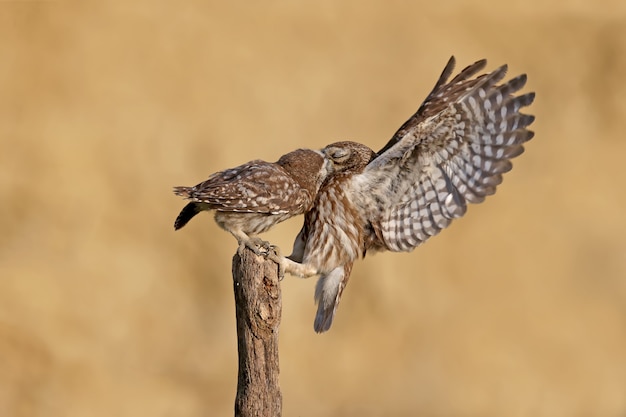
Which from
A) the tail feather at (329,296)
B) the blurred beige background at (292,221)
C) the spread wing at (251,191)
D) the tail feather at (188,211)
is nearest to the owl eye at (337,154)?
the spread wing at (251,191)

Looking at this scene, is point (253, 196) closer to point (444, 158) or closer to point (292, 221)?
point (444, 158)

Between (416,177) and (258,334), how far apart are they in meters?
1.42

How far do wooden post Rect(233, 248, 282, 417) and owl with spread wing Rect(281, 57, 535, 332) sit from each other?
1.35 ft

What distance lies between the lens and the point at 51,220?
34.7ft

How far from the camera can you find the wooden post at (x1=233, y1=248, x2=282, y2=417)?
20.8 feet

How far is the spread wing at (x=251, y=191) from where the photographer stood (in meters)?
6.34

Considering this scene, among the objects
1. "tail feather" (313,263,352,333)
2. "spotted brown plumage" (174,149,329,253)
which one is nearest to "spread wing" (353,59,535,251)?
"tail feather" (313,263,352,333)

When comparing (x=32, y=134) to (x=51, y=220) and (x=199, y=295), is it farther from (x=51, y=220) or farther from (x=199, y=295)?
(x=199, y=295)

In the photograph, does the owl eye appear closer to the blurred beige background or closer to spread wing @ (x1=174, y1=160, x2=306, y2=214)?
spread wing @ (x1=174, y1=160, x2=306, y2=214)

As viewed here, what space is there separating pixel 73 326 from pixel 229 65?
290 centimetres

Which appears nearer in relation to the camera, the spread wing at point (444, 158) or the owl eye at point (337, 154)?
the spread wing at point (444, 158)

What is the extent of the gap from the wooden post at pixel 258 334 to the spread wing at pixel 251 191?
31cm

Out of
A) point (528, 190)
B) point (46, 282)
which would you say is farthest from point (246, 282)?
point (528, 190)

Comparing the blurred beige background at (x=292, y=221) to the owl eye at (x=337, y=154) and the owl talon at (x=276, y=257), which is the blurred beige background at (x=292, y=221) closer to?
the owl eye at (x=337, y=154)
